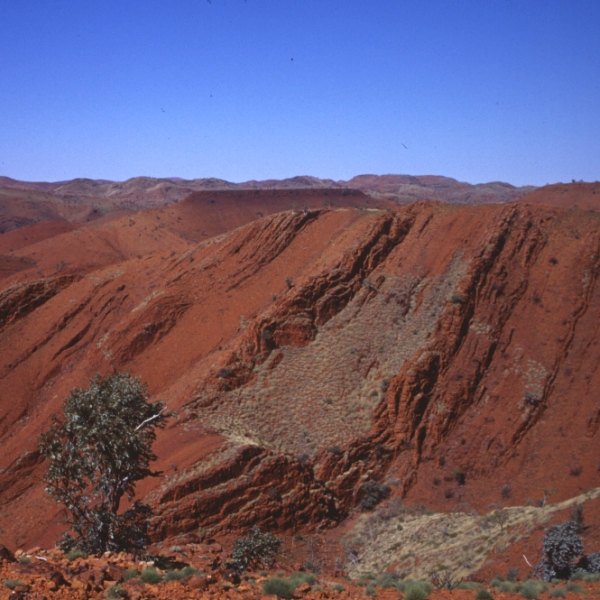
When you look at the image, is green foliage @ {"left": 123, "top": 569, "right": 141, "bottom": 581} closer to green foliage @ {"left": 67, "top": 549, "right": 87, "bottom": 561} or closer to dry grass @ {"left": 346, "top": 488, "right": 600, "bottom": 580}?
green foliage @ {"left": 67, "top": 549, "right": 87, "bottom": 561}

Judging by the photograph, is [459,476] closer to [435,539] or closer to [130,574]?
[435,539]

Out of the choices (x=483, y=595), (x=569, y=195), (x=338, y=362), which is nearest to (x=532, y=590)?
(x=483, y=595)

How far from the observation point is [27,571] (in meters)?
9.09

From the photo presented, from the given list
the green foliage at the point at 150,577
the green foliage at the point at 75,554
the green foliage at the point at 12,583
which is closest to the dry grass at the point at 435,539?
the green foliage at the point at 150,577

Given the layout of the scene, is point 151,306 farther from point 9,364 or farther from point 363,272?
point 363,272

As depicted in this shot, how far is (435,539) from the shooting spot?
17.1m

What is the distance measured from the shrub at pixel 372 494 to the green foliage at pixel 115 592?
13138 millimetres

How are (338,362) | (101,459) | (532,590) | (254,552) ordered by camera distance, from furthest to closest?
(338,362) < (254,552) < (101,459) < (532,590)

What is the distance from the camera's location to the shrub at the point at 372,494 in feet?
67.9

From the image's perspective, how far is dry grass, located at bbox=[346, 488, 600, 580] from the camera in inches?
609

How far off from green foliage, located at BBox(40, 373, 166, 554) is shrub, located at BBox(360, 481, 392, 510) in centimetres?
1011

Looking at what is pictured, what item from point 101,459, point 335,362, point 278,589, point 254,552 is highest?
point 335,362

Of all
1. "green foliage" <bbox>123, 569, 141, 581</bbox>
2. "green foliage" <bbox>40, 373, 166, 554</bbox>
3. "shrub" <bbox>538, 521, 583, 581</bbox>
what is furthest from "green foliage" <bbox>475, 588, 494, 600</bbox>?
"green foliage" <bbox>40, 373, 166, 554</bbox>

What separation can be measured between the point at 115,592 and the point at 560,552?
965 centimetres
